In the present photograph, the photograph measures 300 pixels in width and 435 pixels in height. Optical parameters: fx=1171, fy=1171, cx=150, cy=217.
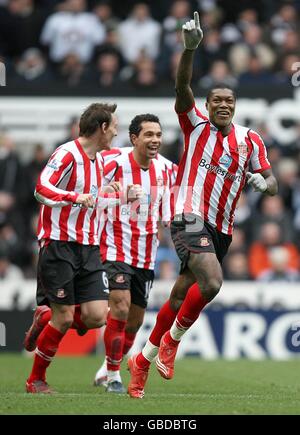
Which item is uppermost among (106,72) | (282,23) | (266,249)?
(282,23)

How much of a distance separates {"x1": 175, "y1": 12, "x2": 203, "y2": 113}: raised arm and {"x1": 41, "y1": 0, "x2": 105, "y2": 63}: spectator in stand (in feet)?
33.7

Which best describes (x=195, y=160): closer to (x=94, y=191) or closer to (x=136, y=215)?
(x=94, y=191)

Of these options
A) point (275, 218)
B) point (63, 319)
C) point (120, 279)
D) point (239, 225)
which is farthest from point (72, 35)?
point (63, 319)

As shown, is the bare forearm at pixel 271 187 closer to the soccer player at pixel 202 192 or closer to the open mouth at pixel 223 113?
the soccer player at pixel 202 192

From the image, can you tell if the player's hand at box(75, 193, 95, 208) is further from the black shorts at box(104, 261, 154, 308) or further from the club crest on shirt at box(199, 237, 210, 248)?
the black shorts at box(104, 261, 154, 308)

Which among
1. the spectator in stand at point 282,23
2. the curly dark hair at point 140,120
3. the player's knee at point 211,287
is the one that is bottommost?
the player's knee at point 211,287

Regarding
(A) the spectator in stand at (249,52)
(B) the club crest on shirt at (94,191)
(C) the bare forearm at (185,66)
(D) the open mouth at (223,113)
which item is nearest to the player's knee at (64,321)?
(B) the club crest on shirt at (94,191)

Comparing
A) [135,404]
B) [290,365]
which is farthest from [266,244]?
[135,404]

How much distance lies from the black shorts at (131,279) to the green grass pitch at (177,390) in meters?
0.86

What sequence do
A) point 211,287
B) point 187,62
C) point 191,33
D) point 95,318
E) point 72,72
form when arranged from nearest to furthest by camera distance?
point 191,33
point 187,62
point 211,287
point 95,318
point 72,72

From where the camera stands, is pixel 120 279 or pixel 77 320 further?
pixel 120 279

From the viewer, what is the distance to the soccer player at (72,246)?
9.78m

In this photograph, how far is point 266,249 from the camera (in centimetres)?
1686

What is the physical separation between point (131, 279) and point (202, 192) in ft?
6.07
